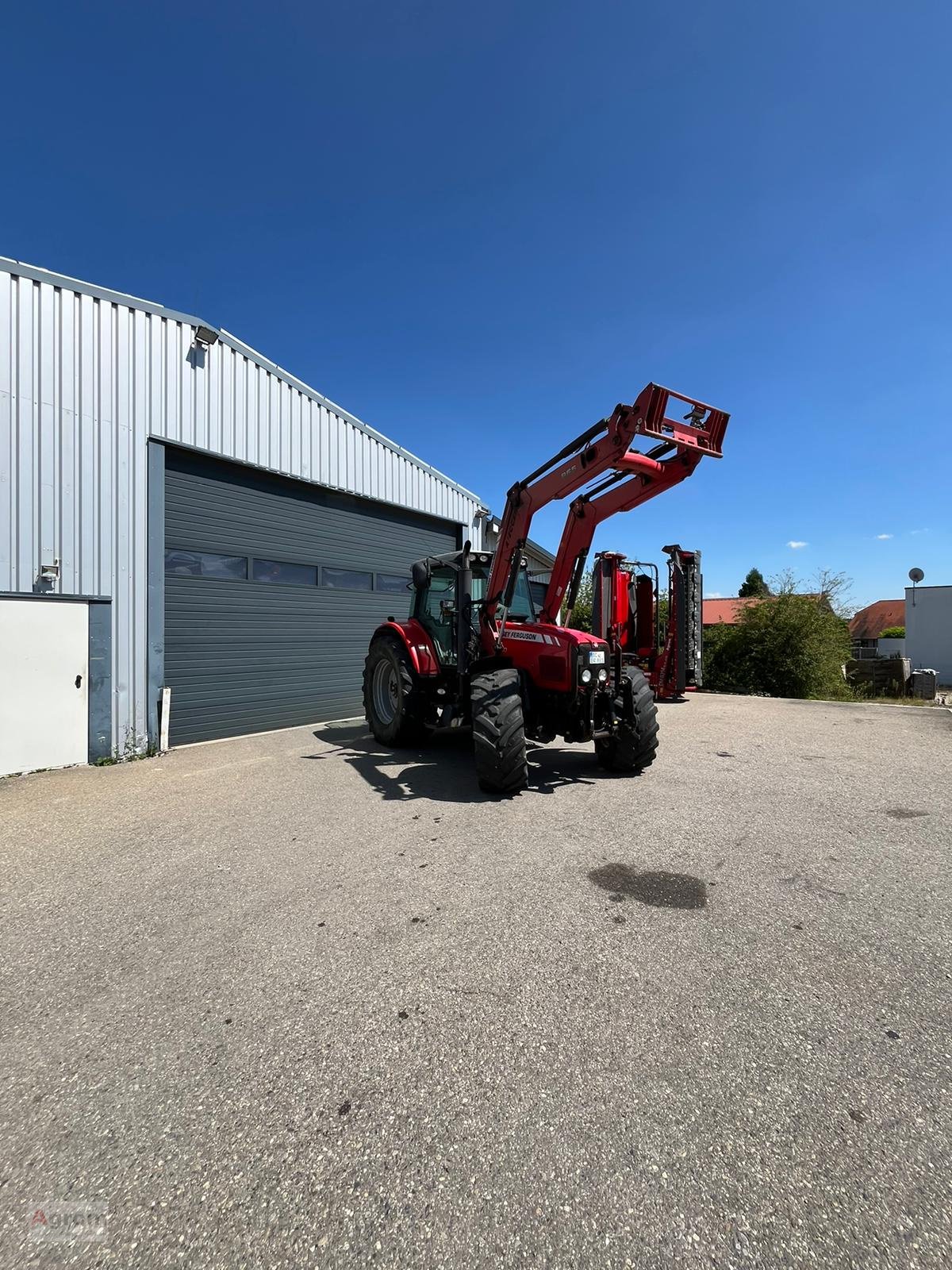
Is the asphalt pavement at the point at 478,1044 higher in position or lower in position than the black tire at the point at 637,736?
lower

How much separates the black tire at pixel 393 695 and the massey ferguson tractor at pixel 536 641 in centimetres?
2

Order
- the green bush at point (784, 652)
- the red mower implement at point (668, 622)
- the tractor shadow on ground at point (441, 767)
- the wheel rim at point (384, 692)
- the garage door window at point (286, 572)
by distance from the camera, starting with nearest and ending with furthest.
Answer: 1. the tractor shadow on ground at point (441, 767)
2. the wheel rim at point (384, 692)
3. the garage door window at point (286, 572)
4. the red mower implement at point (668, 622)
5. the green bush at point (784, 652)

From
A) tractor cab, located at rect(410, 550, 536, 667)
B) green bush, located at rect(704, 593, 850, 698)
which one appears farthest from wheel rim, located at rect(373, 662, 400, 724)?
green bush, located at rect(704, 593, 850, 698)

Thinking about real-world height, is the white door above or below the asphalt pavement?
above

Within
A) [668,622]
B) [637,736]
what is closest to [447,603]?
[637,736]

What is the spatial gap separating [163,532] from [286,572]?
6.80ft

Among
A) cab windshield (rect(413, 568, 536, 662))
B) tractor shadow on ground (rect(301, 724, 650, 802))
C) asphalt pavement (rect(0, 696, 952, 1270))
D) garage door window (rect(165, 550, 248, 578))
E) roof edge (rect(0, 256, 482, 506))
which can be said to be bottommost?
asphalt pavement (rect(0, 696, 952, 1270))

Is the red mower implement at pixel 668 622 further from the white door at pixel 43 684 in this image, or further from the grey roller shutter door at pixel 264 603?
the white door at pixel 43 684

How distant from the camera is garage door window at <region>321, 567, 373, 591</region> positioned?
33.0ft

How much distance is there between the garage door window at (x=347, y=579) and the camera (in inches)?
396

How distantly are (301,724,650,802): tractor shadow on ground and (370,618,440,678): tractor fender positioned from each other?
3.59 feet

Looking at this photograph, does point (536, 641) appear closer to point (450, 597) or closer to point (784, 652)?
point (450, 597)

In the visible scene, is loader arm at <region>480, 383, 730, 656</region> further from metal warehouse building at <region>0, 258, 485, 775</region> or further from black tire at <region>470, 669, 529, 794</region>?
metal warehouse building at <region>0, 258, 485, 775</region>

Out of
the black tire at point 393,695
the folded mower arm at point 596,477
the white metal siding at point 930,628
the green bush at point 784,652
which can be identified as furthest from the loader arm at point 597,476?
the white metal siding at point 930,628
